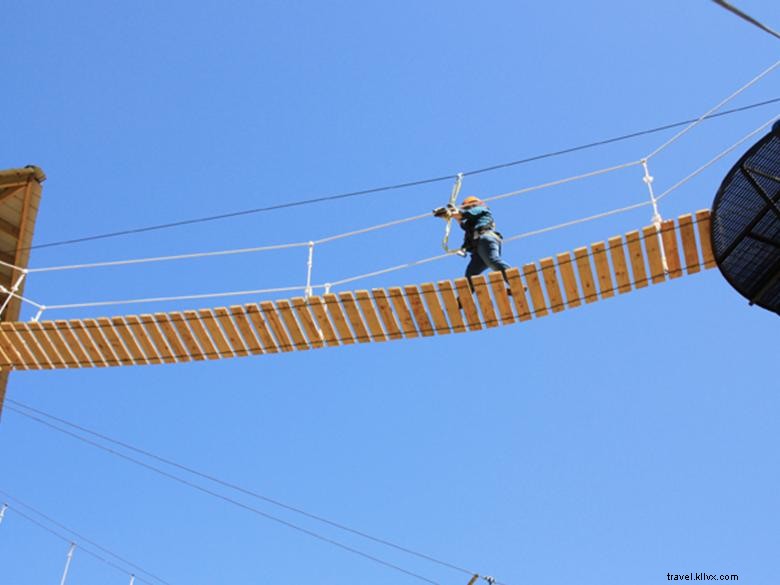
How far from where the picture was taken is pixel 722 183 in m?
4.35

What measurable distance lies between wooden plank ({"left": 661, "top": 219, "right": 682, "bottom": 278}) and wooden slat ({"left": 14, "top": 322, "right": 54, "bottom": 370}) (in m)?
3.65

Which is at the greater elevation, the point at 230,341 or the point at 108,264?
the point at 108,264

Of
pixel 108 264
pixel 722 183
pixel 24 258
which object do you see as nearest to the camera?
pixel 722 183

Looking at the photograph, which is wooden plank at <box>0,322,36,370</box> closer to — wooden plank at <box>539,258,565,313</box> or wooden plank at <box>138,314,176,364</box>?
wooden plank at <box>138,314,176,364</box>

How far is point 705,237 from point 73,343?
3.63 meters

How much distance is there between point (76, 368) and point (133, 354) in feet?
1.47

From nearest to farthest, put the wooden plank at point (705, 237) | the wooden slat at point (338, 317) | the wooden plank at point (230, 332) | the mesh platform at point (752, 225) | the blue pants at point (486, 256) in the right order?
the mesh platform at point (752, 225)
the wooden plank at point (705, 237)
the wooden slat at point (338, 317)
the wooden plank at point (230, 332)
the blue pants at point (486, 256)

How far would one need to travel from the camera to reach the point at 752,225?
173 inches

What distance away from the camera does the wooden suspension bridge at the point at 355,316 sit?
498cm

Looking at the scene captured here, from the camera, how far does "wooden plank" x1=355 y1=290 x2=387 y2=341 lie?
508cm

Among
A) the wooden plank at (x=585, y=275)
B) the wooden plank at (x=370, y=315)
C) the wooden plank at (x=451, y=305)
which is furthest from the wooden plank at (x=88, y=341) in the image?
the wooden plank at (x=585, y=275)

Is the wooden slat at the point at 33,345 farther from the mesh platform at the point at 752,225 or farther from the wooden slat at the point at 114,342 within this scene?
the mesh platform at the point at 752,225

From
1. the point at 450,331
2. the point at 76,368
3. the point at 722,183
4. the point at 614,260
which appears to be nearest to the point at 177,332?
the point at 76,368

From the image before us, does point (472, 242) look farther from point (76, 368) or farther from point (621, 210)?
point (76, 368)
